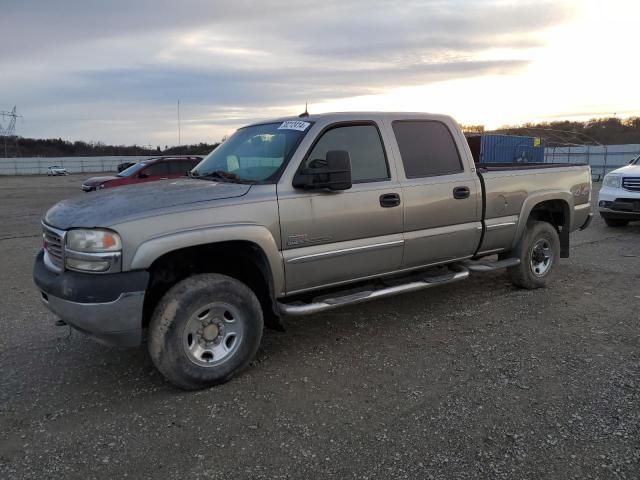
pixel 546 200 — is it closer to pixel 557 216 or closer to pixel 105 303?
pixel 557 216

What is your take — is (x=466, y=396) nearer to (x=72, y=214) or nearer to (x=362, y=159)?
(x=362, y=159)

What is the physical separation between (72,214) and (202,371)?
145 centimetres

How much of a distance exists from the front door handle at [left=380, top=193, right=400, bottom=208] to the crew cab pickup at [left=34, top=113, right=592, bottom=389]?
1 cm

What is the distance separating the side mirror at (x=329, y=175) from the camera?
390 centimetres

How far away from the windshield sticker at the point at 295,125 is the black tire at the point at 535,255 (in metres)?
2.97

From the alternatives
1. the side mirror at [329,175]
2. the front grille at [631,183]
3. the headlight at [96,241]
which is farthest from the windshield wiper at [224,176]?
the front grille at [631,183]

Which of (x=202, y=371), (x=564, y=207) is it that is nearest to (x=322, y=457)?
(x=202, y=371)

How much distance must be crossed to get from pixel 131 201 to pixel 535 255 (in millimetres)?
4631

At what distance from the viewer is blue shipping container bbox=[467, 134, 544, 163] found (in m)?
32.6

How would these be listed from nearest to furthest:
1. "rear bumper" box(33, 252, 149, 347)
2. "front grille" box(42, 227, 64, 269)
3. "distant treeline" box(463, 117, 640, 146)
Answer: "rear bumper" box(33, 252, 149, 347), "front grille" box(42, 227, 64, 269), "distant treeline" box(463, 117, 640, 146)

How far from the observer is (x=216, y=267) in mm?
4047

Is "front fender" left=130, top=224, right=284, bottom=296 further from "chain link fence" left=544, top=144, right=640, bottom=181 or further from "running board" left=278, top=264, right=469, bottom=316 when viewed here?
"chain link fence" left=544, top=144, right=640, bottom=181

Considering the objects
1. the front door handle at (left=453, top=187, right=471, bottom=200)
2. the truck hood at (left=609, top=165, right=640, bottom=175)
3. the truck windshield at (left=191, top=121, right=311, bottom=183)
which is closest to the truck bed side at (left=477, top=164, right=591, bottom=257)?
the front door handle at (left=453, top=187, right=471, bottom=200)

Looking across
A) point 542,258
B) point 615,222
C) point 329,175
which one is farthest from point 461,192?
point 615,222
